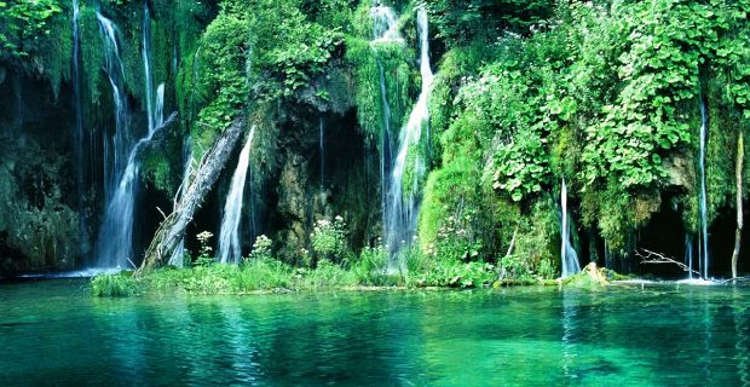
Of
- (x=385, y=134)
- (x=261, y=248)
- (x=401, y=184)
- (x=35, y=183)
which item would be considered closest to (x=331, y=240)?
(x=261, y=248)

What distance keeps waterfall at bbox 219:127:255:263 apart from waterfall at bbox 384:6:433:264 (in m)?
3.26

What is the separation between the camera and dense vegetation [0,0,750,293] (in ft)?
46.3

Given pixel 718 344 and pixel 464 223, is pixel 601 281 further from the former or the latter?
pixel 718 344

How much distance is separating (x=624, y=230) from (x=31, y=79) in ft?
45.8

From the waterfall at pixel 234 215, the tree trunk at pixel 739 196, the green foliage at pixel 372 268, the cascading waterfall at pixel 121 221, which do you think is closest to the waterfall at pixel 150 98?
the cascading waterfall at pixel 121 221

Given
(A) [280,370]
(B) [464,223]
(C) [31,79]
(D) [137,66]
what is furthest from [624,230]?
(C) [31,79]

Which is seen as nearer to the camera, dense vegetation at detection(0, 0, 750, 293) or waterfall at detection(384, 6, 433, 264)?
dense vegetation at detection(0, 0, 750, 293)

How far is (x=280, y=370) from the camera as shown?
292 inches

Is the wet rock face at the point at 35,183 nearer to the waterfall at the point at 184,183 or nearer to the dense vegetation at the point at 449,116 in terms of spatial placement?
the dense vegetation at the point at 449,116

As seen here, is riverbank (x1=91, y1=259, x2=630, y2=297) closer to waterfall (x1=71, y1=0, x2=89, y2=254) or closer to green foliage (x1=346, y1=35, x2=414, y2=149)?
green foliage (x1=346, y1=35, x2=414, y2=149)

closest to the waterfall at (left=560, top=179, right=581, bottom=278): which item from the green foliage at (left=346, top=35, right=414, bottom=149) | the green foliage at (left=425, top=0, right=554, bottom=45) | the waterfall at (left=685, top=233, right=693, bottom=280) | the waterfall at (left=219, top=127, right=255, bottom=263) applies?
the waterfall at (left=685, top=233, right=693, bottom=280)

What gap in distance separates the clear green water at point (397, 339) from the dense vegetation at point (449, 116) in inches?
75.9

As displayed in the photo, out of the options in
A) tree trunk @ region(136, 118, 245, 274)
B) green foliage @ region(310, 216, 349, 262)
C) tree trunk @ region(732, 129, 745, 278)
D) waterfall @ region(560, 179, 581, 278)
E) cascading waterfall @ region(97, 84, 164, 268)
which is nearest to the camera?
tree trunk @ region(732, 129, 745, 278)

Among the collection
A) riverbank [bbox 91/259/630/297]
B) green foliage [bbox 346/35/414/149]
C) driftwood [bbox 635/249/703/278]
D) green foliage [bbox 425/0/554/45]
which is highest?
green foliage [bbox 425/0/554/45]
